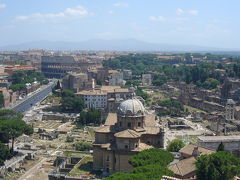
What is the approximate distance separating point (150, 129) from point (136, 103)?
3142 millimetres

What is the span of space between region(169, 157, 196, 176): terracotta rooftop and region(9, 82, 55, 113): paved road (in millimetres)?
51154

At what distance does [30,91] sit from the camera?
102 m

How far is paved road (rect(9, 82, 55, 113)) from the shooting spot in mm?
80350

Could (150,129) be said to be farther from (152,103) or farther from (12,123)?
(152,103)

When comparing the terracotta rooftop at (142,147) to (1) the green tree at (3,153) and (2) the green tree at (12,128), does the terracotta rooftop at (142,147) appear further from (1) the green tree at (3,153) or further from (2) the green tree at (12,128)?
(2) the green tree at (12,128)

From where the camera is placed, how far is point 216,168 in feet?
92.9

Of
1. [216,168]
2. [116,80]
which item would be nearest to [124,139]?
[216,168]

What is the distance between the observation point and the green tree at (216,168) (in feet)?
91.6

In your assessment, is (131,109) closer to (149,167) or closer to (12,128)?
(149,167)

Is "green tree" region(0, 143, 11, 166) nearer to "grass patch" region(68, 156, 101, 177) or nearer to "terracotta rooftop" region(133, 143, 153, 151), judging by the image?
"grass patch" region(68, 156, 101, 177)

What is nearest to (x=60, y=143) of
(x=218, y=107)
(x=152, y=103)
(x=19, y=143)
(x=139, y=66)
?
(x=19, y=143)

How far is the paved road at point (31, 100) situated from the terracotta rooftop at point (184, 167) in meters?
51.2

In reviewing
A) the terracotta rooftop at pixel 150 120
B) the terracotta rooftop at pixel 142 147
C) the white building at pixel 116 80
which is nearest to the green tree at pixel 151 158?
the terracotta rooftop at pixel 142 147

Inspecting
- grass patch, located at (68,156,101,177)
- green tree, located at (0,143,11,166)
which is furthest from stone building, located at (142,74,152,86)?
green tree, located at (0,143,11,166)
